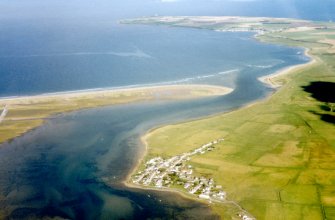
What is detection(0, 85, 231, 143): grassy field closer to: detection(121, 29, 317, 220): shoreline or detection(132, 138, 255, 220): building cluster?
detection(121, 29, 317, 220): shoreline

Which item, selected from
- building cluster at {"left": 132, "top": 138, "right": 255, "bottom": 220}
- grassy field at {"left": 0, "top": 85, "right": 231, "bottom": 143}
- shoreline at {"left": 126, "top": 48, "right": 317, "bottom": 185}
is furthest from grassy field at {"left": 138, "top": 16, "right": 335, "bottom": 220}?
grassy field at {"left": 0, "top": 85, "right": 231, "bottom": 143}

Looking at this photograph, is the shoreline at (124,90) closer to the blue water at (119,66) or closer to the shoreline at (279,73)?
the blue water at (119,66)

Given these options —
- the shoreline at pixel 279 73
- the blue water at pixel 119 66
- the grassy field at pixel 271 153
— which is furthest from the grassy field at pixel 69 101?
the grassy field at pixel 271 153

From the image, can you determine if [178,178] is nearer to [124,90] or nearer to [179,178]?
[179,178]

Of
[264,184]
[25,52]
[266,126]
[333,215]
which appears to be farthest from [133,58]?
[333,215]

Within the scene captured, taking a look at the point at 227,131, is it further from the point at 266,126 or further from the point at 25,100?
the point at 25,100

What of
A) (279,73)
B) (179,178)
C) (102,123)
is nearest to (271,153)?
(179,178)
